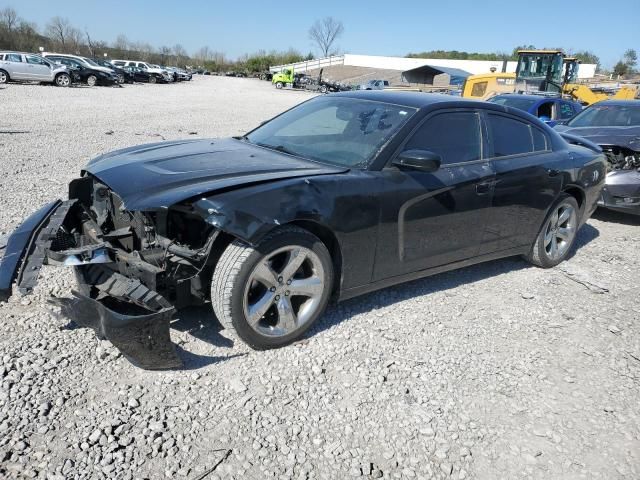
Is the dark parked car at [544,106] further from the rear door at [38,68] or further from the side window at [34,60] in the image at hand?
the side window at [34,60]

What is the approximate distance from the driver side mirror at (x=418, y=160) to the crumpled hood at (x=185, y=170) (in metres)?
0.41

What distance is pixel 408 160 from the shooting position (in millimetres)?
3354

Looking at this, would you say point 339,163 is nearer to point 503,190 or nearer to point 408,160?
point 408,160

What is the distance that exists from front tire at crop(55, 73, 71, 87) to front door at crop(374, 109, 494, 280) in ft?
93.0

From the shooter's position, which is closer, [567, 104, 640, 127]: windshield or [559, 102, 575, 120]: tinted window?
[567, 104, 640, 127]: windshield

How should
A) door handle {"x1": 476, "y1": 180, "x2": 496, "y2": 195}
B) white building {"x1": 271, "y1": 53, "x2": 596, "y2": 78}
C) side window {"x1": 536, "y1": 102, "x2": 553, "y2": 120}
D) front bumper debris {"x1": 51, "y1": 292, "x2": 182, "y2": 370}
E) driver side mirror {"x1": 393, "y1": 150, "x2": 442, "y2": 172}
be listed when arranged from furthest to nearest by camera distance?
white building {"x1": 271, "y1": 53, "x2": 596, "y2": 78} → side window {"x1": 536, "y1": 102, "x2": 553, "y2": 120} → door handle {"x1": 476, "y1": 180, "x2": 496, "y2": 195} → driver side mirror {"x1": 393, "y1": 150, "x2": 442, "y2": 172} → front bumper debris {"x1": 51, "y1": 292, "x2": 182, "y2": 370}

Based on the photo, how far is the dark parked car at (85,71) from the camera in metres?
28.6

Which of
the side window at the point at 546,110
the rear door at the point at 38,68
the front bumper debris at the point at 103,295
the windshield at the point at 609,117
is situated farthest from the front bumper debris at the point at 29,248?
the rear door at the point at 38,68

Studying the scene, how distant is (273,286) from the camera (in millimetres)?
3055

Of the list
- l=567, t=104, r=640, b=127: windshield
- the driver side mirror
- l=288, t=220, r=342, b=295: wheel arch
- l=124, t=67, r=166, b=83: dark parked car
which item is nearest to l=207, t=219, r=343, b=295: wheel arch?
l=288, t=220, r=342, b=295: wheel arch

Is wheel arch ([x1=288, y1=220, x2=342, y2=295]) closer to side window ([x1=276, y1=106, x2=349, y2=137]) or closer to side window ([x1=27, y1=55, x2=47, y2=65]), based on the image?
side window ([x1=276, y1=106, x2=349, y2=137])

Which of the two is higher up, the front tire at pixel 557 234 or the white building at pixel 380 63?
the white building at pixel 380 63

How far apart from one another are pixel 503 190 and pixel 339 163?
1518mm

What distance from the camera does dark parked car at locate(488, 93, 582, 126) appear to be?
11.1 m
